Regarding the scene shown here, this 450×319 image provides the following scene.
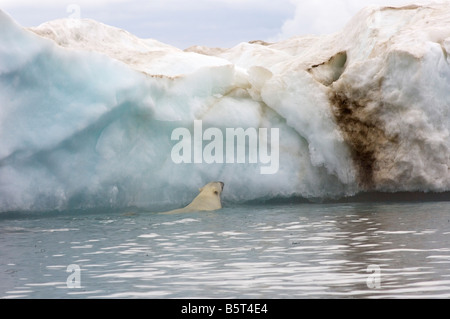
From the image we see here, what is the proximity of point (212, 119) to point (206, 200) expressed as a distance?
5.06ft

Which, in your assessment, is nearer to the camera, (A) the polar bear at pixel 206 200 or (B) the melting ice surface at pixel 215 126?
(B) the melting ice surface at pixel 215 126

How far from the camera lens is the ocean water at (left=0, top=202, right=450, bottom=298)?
24.2ft

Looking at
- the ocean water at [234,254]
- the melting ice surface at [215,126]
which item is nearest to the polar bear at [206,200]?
the melting ice surface at [215,126]

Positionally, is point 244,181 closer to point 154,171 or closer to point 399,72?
point 154,171

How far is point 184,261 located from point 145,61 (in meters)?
7.93

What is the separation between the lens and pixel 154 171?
1475 cm

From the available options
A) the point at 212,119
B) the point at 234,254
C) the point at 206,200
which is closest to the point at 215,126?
the point at 212,119

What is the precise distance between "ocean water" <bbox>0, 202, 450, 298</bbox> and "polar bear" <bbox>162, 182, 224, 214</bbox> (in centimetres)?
39

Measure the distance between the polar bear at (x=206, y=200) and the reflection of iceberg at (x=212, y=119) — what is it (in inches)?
14.2

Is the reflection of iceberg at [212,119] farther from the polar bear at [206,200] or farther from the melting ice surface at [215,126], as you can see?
the polar bear at [206,200]

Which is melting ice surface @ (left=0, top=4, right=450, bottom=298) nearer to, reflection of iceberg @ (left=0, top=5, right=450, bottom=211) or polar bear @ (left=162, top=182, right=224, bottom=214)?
reflection of iceberg @ (left=0, top=5, right=450, bottom=211)

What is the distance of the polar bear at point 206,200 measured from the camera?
14156 millimetres

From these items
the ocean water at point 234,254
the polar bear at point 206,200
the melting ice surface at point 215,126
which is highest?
the melting ice surface at point 215,126

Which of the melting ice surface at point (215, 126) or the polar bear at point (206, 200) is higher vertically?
the melting ice surface at point (215, 126)
